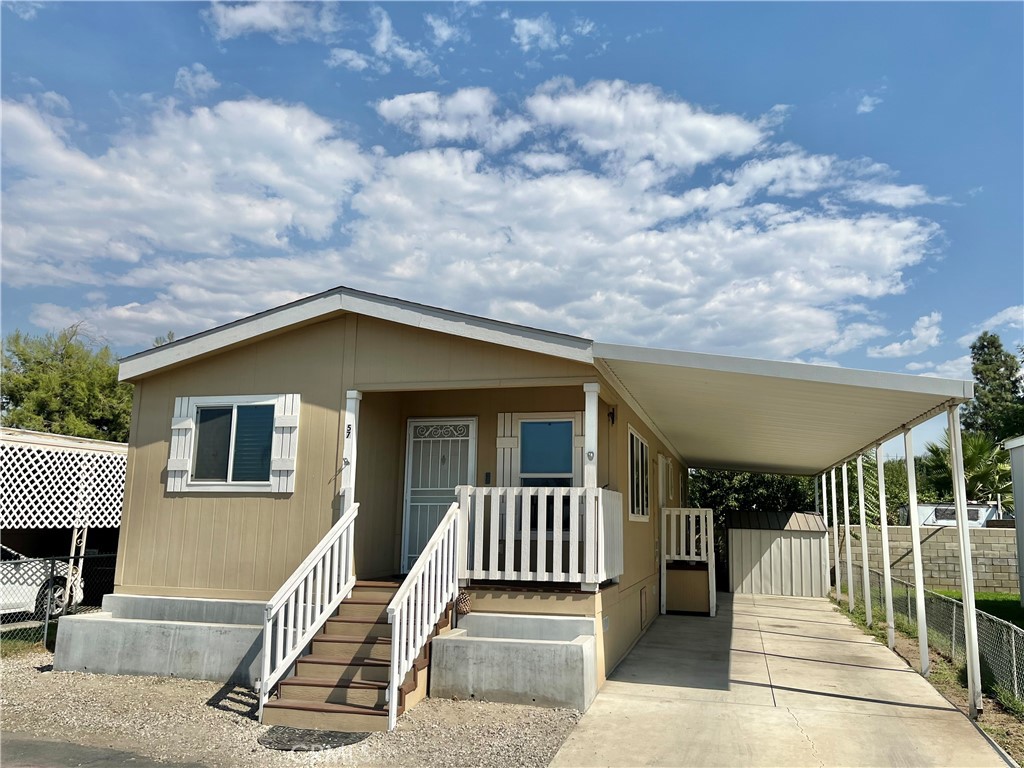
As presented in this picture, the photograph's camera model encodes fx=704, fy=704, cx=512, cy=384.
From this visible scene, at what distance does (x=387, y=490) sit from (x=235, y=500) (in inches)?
66.7

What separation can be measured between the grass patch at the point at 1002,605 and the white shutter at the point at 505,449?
7.16 metres

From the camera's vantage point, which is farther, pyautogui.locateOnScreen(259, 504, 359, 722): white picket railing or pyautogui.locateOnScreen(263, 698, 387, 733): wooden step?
pyautogui.locateOnScreen(259, 504, 359, 722): white picket railing

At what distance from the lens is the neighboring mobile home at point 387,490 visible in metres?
6.12

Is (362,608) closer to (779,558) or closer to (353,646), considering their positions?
(353,646)

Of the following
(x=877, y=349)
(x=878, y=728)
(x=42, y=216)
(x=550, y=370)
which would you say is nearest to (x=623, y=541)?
(x=550, y=370)

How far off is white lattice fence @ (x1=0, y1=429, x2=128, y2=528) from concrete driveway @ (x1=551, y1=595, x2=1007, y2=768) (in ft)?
28.2

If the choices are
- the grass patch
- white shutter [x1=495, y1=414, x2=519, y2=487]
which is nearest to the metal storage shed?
the grass patch

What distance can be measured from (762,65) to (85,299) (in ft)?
76.2

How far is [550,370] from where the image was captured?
23.1ft

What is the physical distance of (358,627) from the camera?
6.56 m

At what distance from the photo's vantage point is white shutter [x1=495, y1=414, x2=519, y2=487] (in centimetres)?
818

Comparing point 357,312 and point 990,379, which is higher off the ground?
point 990,379

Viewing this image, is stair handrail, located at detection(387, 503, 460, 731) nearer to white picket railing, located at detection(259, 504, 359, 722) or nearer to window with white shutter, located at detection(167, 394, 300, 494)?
white picket railing, located at detection(259, 504, 359, 722)

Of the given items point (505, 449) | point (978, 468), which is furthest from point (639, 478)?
point (978, 468)
